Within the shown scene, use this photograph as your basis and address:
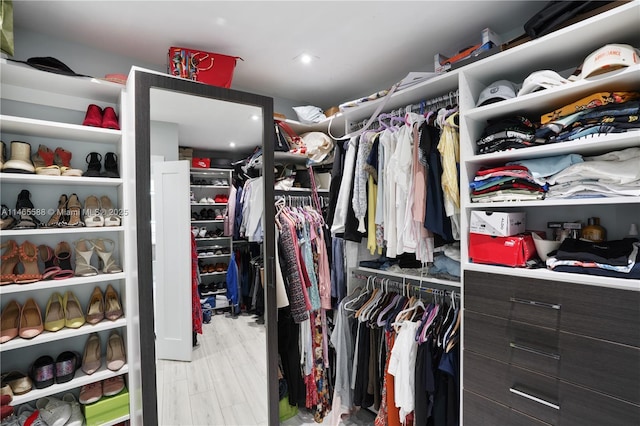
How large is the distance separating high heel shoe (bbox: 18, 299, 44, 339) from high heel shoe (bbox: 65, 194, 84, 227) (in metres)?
0.45

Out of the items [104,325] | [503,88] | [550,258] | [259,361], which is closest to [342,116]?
[503,88]

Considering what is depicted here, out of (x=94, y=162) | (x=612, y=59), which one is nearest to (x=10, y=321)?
(x=94, y=162)

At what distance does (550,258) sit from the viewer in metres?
1.32

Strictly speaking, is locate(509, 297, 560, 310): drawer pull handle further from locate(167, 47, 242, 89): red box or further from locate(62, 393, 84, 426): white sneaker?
locate(62, 393, 84, 426): white sneaker

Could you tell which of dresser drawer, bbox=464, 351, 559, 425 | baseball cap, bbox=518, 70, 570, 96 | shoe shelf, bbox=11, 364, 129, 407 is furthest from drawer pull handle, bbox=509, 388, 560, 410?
shoe shelf, bbox=11, 364, 129, 407

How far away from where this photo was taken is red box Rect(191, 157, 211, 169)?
174 cm

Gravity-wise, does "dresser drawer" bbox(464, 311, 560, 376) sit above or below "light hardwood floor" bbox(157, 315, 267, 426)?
above

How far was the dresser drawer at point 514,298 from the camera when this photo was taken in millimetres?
1268

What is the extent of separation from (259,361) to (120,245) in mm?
1106

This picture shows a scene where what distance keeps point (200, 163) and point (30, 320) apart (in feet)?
3.77

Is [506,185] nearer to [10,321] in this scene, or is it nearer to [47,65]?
[47,65]

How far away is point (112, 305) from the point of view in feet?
5.76

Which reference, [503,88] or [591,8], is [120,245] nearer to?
[503,88]

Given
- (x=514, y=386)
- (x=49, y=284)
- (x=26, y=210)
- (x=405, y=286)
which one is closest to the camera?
(x=514, y=386)
